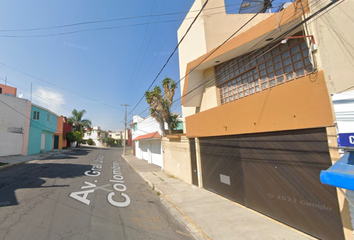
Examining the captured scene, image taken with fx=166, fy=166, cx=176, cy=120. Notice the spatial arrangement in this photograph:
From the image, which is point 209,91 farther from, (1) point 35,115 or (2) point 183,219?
(1) point 35,115

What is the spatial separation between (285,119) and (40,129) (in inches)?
1102

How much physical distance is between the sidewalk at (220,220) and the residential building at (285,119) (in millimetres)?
341

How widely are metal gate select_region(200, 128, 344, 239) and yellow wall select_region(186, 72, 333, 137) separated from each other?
0.79 ft

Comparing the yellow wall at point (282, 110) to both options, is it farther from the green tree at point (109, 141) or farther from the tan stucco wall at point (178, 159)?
the green tree at point (109, 141)

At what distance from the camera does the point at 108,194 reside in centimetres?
653

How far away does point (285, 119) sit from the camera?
4371mm

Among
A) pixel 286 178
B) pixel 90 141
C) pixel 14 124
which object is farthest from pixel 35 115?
pixel 90 141

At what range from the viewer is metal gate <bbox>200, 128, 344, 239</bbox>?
3641 millimetres

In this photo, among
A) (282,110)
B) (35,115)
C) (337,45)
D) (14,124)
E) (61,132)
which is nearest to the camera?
(337,45)

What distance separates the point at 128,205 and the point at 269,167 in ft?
15.3

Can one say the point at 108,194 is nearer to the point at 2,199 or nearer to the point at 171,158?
the point at 2,199

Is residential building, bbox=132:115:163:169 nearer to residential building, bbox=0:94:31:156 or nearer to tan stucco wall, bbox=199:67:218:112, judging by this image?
tan stucco wall, bbox=199:67:218:112

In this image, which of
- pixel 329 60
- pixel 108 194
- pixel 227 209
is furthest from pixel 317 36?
pixel 108 194

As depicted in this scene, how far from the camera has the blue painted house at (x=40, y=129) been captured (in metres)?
20.5
